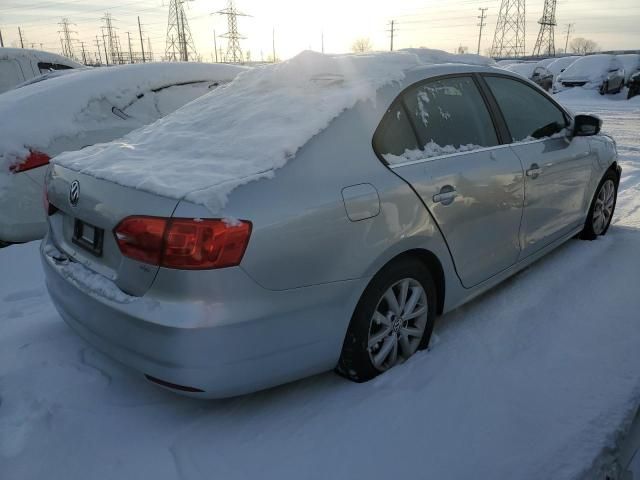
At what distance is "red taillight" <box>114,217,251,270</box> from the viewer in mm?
1837

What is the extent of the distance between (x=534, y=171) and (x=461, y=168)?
820mm

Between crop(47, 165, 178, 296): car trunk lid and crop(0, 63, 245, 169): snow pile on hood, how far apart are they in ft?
6.09

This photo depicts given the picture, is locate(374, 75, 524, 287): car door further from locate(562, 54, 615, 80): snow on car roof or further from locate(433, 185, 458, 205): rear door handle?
locate(562, 54, 615, 80): snow on car roof

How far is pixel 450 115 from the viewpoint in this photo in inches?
112

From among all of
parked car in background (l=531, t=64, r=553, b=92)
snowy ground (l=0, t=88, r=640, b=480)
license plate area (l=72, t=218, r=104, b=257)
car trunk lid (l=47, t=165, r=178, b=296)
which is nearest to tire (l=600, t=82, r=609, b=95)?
parked car in background (l=531, t=64, r=553, b=92)

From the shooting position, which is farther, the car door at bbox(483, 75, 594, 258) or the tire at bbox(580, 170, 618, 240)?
the tire at bbox(580, 170, 618, 240)

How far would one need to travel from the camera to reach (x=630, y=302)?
3252mm

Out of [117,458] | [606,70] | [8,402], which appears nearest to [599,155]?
[117,458]

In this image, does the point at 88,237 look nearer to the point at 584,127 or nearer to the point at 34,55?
the point at 584,127

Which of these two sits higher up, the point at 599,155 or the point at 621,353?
the point at 599,155

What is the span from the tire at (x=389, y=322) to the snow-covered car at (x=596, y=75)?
20323mm

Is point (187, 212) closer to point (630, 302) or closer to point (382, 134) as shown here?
point (382, 134)

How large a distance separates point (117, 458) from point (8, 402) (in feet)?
2.37

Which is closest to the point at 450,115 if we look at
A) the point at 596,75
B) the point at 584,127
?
the point at 584,127
